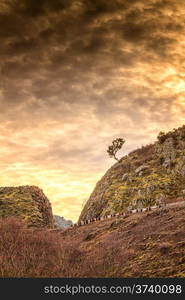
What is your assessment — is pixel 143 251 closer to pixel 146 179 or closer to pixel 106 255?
pixel 106 255

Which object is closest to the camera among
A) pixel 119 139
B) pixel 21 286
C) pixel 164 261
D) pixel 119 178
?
pixel 21 286

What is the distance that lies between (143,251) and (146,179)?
34.7 meters

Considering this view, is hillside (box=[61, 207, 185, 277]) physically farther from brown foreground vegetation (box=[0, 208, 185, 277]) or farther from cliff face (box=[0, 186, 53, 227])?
A: cliff face (box=[0, 186, 53, 227])

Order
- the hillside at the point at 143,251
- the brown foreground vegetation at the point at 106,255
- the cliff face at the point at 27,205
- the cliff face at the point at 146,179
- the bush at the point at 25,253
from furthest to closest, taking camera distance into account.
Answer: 1. the cliff face at the point at 27,205
2. the cliff face at the point at 146,179
3. the hillside at the point at 143,251
4. the brown foreground vegetation at the point at 106,255
5. the bush at the point at 25,253

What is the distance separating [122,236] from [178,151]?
113ft

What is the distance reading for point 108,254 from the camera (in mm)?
23562

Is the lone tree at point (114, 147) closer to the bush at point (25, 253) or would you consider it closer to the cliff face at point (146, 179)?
the cliff face at point (146, 179)

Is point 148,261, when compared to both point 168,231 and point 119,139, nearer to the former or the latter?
point 168,231

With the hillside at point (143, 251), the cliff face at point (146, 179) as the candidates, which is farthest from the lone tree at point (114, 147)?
the hillside at point (143, 251)

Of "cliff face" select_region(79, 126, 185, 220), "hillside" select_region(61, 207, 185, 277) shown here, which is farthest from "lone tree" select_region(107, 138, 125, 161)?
"hillside" select_region(61, 207, 185, 277)

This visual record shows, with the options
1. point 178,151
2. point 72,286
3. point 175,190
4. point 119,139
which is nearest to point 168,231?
point 72,286

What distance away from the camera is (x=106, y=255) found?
23.6 meters

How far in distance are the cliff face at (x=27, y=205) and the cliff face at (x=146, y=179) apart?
733 cm

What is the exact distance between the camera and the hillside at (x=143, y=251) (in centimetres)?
1918
